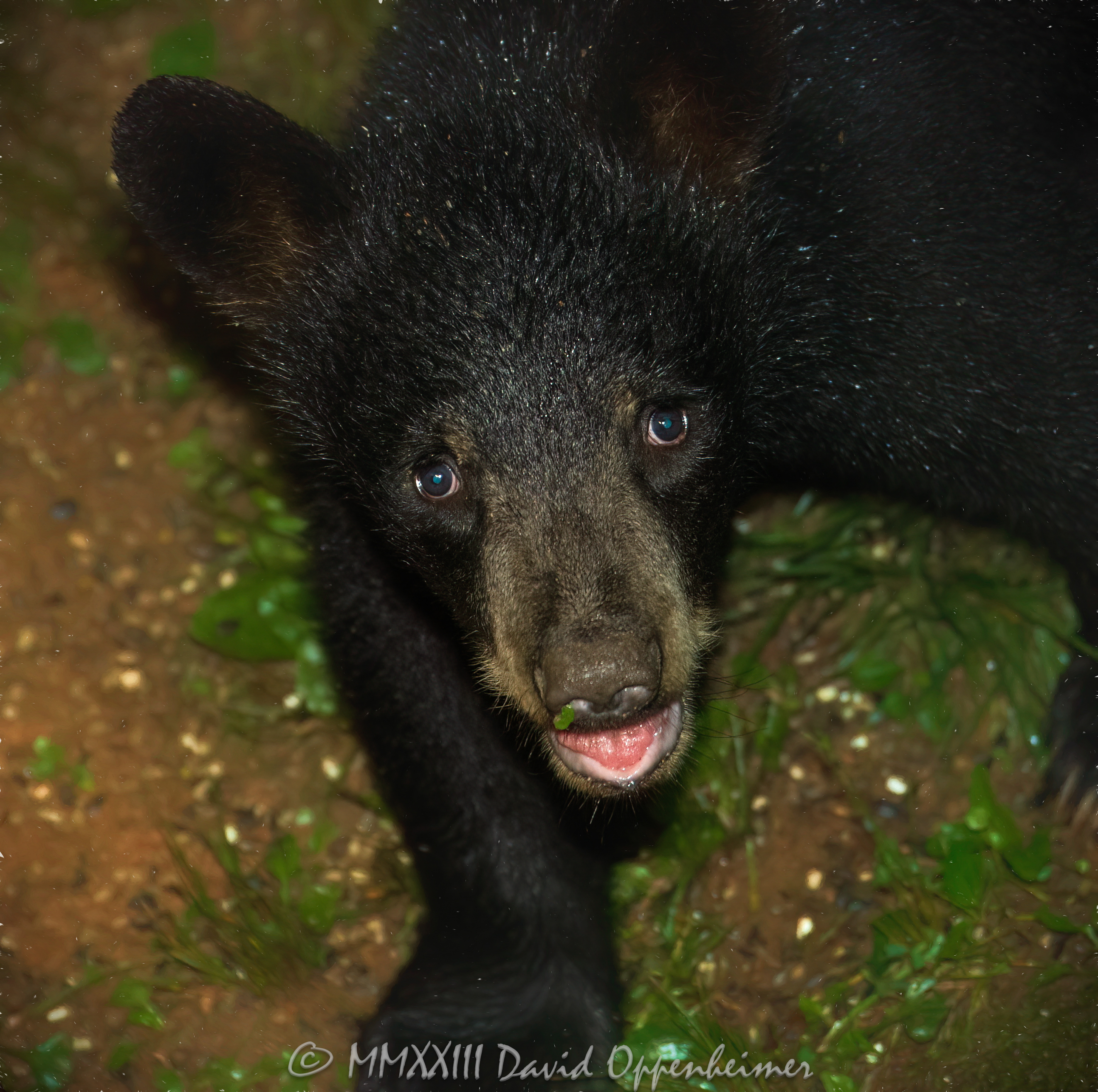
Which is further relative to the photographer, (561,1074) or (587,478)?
(561,1074)

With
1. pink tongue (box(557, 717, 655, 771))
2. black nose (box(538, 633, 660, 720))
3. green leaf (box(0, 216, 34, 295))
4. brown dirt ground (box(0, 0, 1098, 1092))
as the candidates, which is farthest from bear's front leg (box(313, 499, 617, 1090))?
green leaf (box(0, 216, 34, 295))

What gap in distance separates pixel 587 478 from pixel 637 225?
631 millimetres

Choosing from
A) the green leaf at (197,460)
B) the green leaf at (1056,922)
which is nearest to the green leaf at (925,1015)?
the green leaf at (1056,922)

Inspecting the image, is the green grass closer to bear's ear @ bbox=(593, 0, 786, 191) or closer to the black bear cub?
the black bear cub

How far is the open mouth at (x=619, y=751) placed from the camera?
2.42m

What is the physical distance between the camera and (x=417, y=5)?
3119 mm

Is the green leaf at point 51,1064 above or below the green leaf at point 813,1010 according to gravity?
below

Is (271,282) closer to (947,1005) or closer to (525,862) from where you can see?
(525,862)

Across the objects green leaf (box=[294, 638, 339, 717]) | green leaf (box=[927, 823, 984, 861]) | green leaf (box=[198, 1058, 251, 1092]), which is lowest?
green leaf (box=[198, 1058, 251, 1092])

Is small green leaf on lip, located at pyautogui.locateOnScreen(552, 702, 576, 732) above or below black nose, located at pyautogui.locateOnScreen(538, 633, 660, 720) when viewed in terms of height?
below

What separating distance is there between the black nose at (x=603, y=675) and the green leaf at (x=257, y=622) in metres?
1.82

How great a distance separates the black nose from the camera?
2145 mm

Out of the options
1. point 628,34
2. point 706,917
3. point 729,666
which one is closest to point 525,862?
point 706,917

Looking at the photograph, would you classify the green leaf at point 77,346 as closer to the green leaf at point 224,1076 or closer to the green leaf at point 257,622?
the green leaf at point 257,622
